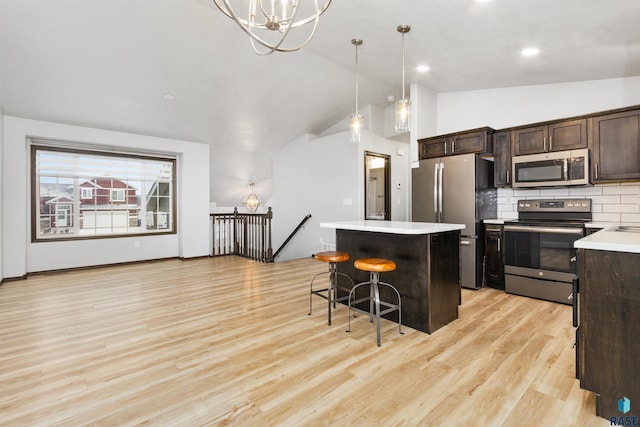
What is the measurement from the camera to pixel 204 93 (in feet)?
16.4

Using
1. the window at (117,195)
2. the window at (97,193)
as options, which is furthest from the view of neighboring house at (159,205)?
the window at (117,195)

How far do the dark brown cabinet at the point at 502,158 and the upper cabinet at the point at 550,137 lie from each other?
0.27 feet

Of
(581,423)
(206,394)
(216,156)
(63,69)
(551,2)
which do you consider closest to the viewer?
(581,423)

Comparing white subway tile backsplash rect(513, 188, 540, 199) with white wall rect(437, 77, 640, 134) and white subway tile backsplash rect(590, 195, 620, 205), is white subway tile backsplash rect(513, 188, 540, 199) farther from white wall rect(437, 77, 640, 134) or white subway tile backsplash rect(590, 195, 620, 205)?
white wall rect(437, 77, 640, 134)

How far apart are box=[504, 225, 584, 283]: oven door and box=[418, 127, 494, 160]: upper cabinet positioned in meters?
1.16

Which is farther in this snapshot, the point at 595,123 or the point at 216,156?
the point at 216,156

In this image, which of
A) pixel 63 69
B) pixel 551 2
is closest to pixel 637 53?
pixel 551 2

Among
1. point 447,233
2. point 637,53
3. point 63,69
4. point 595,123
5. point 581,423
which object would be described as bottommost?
point 581,423

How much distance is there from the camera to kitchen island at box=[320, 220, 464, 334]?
110 inches

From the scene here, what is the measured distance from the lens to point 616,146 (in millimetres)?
3461

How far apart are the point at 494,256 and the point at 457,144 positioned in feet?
5.39

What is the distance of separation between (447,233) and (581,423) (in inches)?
64.8

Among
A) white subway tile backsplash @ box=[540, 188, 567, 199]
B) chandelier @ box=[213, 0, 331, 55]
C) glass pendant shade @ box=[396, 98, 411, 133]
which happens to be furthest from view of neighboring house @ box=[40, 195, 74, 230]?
white subway tile backsplash @ box=[540, 188, 567, 199]

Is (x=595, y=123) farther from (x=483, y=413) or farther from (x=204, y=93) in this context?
(x=204, y=93)
